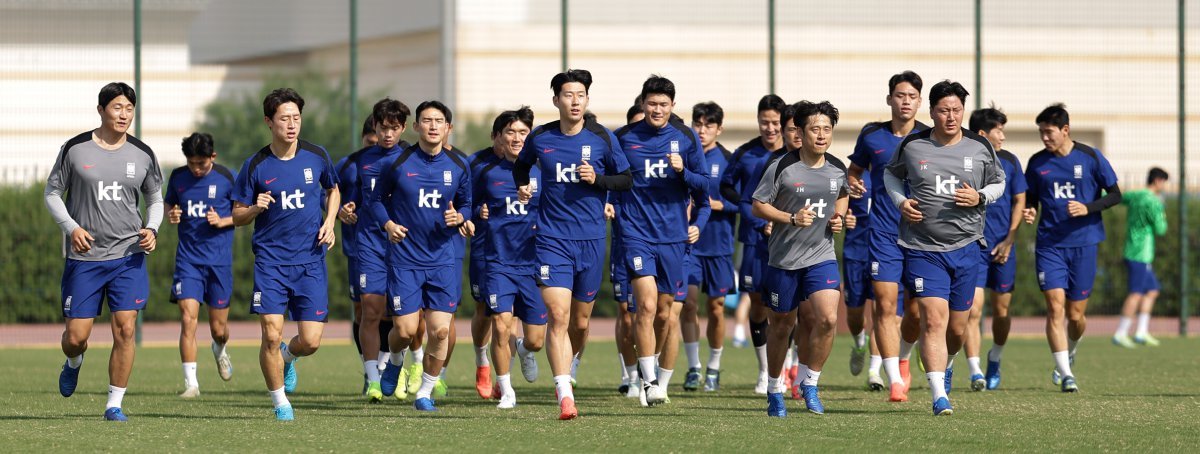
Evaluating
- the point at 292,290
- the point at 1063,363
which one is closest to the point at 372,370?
the point at 292,290

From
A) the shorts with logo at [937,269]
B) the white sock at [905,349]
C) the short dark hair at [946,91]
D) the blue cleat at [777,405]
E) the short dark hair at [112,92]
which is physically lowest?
the blue cleat at [777,405]

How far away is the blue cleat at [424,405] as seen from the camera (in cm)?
1182

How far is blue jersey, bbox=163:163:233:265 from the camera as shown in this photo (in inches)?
532

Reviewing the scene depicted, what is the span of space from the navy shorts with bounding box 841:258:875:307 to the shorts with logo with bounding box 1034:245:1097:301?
1.56 meters

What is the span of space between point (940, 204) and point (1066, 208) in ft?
9.85

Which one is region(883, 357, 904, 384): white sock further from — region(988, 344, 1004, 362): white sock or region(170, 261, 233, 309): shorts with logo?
region(170, 261, 233, 309): shorts with logo

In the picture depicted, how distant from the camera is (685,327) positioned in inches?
564

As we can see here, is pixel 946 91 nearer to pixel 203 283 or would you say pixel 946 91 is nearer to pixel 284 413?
pixel 284 413

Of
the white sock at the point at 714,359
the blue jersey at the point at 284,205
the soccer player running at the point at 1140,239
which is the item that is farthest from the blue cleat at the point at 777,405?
the soccer player running at the point at 1140,239

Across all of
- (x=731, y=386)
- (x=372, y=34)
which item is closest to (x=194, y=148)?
(x=731, y=386)

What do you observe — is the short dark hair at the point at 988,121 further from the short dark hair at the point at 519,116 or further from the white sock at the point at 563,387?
the white sock at the point at 563,387

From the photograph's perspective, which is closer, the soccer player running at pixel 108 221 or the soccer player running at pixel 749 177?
the soccer player running at pixel 108 221

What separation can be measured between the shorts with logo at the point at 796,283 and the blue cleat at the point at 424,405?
2452mm

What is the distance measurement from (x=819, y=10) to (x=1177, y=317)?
2107cm
